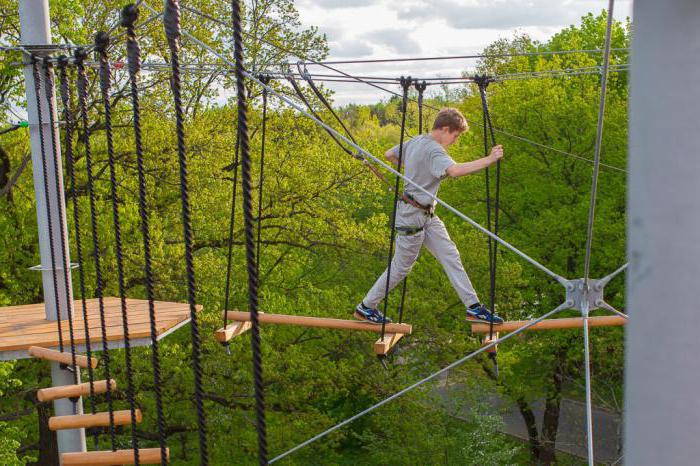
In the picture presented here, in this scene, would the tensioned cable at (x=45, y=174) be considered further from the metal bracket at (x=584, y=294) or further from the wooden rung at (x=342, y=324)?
the metal bracket at (x=584, y=294)

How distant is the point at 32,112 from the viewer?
6.95m

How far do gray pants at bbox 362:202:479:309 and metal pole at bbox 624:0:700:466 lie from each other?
4.73 metres

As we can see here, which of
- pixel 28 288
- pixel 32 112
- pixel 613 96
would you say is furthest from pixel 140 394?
pixel 613 96

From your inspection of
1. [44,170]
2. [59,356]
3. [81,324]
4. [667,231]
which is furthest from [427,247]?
[667,231]

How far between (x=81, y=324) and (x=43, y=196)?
122 cm

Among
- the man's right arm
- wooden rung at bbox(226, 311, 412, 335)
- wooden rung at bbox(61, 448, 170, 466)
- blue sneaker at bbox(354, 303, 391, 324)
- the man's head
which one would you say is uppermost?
the man's head

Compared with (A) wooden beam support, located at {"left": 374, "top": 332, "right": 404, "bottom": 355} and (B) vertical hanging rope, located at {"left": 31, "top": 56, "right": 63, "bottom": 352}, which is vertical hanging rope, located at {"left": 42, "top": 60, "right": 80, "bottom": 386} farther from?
(A) wooden beam support, located at {"left": 374, "top": 332, "right": 404, "bottom": 355}

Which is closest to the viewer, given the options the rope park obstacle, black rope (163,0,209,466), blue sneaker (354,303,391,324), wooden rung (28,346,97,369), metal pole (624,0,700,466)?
metal pole (624,0,700,466)

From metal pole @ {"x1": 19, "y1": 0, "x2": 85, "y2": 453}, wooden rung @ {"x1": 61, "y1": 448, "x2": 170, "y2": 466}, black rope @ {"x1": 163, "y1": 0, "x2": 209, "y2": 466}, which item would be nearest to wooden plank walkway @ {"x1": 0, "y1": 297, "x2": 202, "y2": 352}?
metal pole @ {"x1": 19, "y1": 0, "x2": 85, "y2": 453}

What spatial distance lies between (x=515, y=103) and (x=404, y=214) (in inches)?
507

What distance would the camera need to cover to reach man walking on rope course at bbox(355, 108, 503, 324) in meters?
5.78

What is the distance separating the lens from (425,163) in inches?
231

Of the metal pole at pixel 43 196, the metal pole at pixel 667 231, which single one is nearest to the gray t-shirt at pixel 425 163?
the metal pole at pixel 43 196

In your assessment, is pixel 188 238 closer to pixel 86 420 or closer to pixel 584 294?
pixel 86 420
